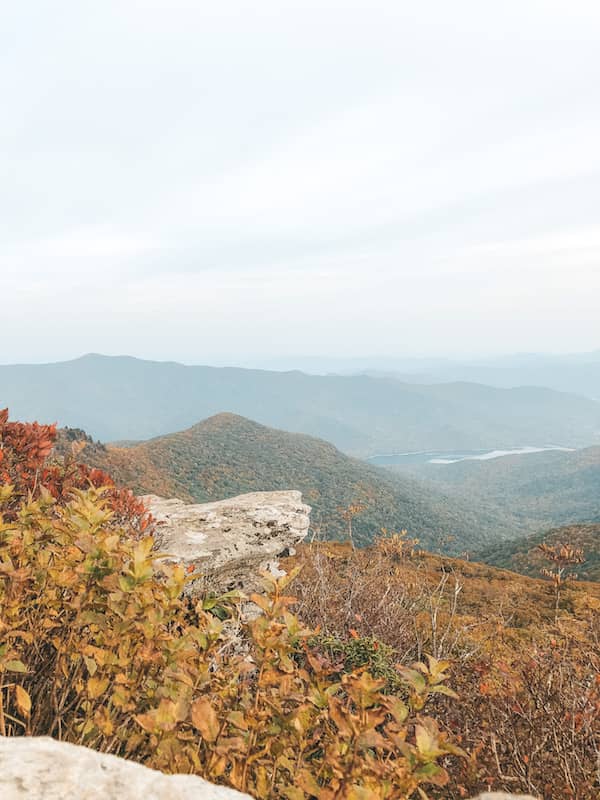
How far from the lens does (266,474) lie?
201 feet

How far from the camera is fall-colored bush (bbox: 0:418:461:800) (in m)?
1.67

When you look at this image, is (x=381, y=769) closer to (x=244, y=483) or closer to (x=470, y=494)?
(x=244, y=483)

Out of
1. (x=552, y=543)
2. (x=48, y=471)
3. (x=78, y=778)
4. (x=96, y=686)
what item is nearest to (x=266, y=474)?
(x=552, y=543)

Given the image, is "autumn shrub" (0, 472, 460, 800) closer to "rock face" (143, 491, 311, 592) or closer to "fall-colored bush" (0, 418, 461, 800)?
"fall-colored bush" (0, 418, 461, 800)

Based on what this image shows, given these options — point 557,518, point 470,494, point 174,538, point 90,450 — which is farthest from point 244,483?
point 470,494

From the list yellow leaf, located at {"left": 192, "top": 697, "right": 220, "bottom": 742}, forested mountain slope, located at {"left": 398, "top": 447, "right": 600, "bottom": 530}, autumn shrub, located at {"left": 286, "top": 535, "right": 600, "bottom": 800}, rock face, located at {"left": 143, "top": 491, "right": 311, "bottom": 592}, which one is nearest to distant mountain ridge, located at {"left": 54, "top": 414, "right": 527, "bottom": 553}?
rock face, located at {"left": 143, "top": 491, "right": 311, "bottom": 592}

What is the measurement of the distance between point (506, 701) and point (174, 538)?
4.73 metres

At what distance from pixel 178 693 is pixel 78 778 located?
0.60 meters

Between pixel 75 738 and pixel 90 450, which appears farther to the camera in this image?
pixel 90 450

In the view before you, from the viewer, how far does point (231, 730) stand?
6.77 feet

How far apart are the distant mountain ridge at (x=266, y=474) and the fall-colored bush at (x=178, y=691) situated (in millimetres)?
34573

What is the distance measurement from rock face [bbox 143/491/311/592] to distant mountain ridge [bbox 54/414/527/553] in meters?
29.3

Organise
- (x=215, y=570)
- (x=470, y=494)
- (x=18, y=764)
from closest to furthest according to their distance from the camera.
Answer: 1. (x=18, y=764)
2. (x=215, y=570)
3. (x=470, y=494)

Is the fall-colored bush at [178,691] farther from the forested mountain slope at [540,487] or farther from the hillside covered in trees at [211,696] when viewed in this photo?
the forested mountain slope at [540,487]
